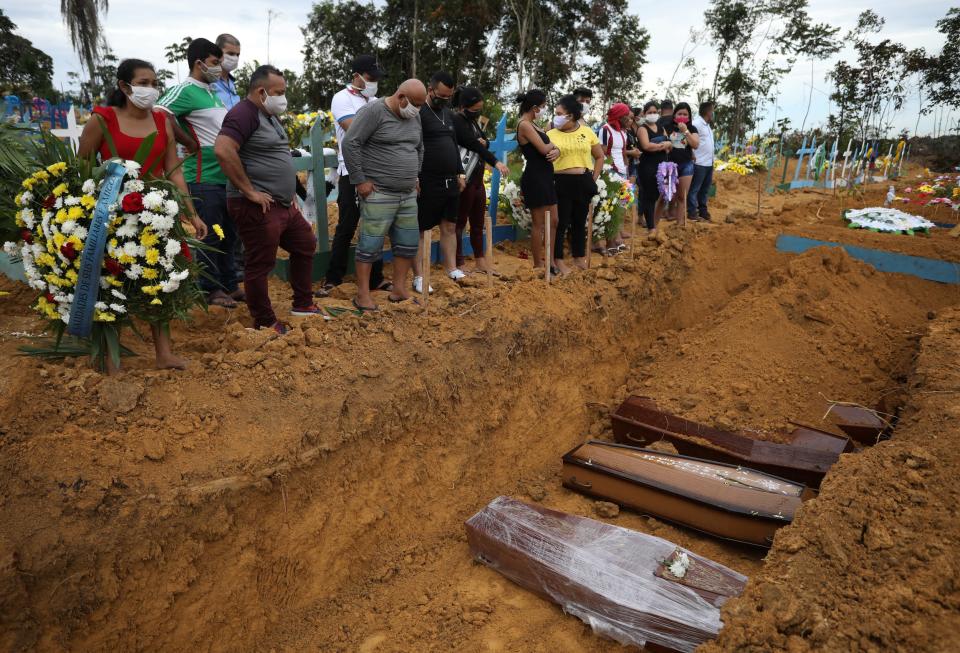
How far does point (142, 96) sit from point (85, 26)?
66.9ft

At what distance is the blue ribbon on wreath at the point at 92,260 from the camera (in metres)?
2.52

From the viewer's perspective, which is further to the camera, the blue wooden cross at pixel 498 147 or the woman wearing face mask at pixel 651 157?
the woman wearing face mask at pixel 651 157

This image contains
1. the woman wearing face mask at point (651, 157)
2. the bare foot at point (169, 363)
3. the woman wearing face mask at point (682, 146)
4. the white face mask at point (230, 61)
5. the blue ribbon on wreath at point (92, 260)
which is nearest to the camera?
the blue ribbon on wreath at point (92, 260)

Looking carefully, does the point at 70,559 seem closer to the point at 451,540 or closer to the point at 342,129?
the point at 451,540

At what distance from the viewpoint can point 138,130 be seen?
3297 millimetres

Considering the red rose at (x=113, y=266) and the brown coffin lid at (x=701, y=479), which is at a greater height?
the red rose at (x=113, y=266)

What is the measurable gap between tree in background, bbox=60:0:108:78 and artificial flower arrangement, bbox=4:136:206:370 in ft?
67.7

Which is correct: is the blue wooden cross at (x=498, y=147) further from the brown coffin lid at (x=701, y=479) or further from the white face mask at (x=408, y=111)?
the brown coffin lid at (x=701, y=479)

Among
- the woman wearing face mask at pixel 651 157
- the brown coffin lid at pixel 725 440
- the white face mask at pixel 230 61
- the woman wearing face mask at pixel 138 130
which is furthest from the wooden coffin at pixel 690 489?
the woman wearing face mask at pixel 651 157

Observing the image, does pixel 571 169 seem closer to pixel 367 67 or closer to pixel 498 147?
pixel 498 147

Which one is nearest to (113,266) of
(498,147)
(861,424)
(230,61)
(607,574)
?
(607,574)

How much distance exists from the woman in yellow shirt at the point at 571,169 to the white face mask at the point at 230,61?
2.75 meters

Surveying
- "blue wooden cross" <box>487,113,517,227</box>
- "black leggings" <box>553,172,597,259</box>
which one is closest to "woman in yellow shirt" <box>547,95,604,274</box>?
"black leggings" <box>553,172,597,259</box>

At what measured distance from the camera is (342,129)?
4988 mm
